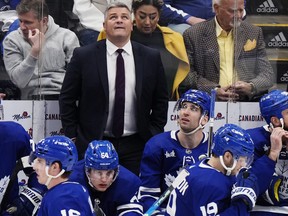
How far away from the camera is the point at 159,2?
23.6 feet

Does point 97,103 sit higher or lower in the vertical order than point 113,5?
lower

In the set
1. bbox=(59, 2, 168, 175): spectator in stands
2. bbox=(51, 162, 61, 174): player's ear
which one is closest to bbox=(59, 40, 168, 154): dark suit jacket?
bbox=(59, 2, 168, 175): spectator in stands

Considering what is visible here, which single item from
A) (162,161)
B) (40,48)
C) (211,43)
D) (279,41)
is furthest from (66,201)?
(279,41)

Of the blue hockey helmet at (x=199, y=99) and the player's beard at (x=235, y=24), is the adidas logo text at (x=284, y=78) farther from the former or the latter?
the blue hockey helmet at (x=199, y=99)

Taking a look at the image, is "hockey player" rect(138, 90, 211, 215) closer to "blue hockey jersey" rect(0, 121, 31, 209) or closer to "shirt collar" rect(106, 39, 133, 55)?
"shirt collar" rect(106, 39, 133, 55)

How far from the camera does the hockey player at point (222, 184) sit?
5.15 meters

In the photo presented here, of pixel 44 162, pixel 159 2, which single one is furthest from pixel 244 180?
pixel 159 2

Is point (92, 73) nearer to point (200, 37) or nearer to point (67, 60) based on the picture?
point (67, 60)

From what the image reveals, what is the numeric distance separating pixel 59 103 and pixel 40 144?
151cm

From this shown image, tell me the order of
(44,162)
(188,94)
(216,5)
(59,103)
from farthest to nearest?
(216,5), (59,103), (188,94), (44,162)

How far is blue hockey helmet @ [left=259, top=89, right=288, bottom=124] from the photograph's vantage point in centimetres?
621

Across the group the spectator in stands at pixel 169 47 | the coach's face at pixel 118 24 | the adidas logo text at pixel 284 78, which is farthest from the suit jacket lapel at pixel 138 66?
the adidas logo text at pixel 284 78

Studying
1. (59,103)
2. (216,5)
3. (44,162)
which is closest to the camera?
(44,162)

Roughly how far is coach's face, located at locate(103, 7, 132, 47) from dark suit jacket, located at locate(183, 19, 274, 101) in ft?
2.01
